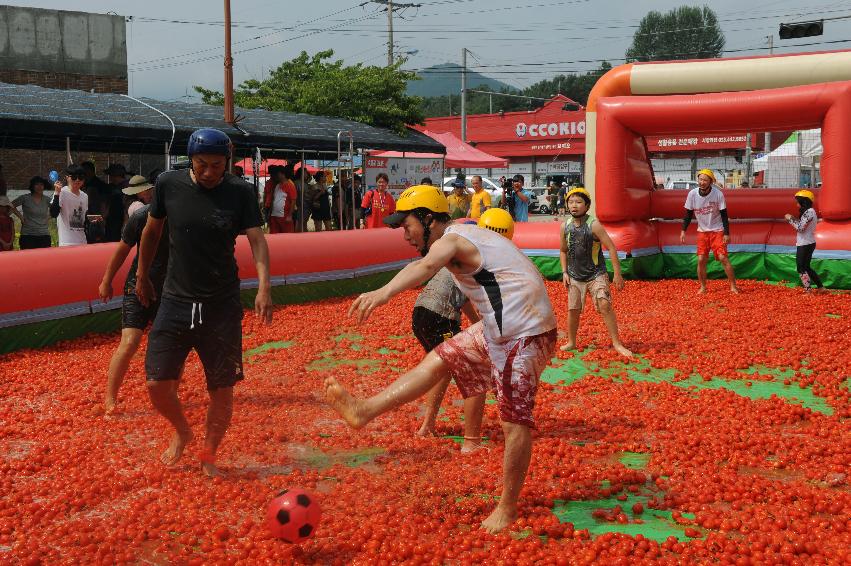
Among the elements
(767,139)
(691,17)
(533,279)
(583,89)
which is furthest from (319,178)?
(691,17)

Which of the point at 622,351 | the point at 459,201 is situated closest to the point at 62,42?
the point at 459,201

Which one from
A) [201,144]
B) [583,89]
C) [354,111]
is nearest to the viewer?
[201,144]

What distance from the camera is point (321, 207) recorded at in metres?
21.9

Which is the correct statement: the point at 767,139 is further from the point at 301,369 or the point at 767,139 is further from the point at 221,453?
the point at 221,453

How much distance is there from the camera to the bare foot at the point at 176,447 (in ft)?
18.5

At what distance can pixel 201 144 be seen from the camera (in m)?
4.89

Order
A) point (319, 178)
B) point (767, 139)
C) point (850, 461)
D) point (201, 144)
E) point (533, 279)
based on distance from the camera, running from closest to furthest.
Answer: point (533, 279) < point (201, 144) < point (850, 461) < point (319, 178) < point (767, 139)

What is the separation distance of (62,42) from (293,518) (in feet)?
108

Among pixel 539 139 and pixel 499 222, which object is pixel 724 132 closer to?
pixel 499 222

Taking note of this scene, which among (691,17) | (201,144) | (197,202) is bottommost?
(197,202)

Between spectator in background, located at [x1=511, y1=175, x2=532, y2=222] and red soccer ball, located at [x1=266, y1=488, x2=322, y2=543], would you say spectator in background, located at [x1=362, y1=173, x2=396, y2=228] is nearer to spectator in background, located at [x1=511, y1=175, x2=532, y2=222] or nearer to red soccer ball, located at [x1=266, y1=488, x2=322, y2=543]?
spectator in background, located at [x1=511, y1=175, x2=532, y2=222]

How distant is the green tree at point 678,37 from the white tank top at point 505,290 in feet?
370

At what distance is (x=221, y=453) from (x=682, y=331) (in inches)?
271

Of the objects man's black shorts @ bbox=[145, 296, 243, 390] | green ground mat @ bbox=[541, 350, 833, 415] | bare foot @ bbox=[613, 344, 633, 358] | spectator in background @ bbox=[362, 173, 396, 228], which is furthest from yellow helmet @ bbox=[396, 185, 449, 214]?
spectator in background @ bbox=[362, 173, 396, 228]
